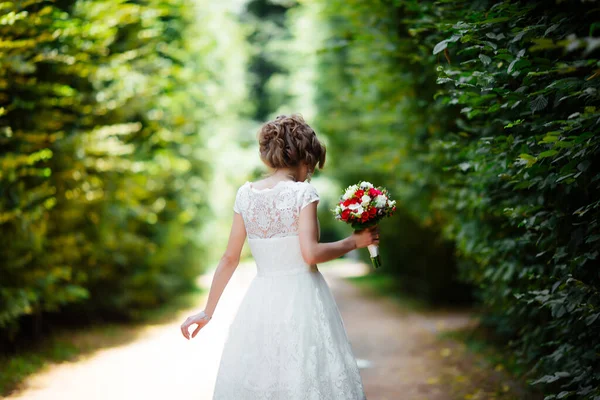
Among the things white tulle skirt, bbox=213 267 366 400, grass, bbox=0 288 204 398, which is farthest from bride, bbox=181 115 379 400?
grass, bbox=0 288 204 398

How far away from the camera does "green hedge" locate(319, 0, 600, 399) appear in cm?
348

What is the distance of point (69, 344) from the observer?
32.4 feet

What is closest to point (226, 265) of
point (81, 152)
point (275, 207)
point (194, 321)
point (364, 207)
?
point (194, 321)

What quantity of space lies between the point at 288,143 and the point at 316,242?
1.91 feet

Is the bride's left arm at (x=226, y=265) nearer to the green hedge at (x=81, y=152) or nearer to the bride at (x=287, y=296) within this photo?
the bride at (x=287, y=296)

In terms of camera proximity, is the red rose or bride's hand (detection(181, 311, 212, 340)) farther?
bride's hand (detection(181, 311, 212, 340))

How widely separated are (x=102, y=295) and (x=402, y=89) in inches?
279

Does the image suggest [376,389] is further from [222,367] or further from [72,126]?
[72,126]

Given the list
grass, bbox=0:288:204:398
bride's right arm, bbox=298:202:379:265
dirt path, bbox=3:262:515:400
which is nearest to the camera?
bride's right arm, bbox=298:202:379:265

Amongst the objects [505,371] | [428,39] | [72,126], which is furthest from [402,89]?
[72,126]

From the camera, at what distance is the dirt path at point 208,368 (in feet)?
22.7

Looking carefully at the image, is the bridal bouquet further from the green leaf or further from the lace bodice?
the green leaf

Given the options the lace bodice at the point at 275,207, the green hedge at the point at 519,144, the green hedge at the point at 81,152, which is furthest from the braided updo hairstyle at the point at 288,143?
the green hedge at the point at 81,152

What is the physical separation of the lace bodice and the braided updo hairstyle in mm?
137
